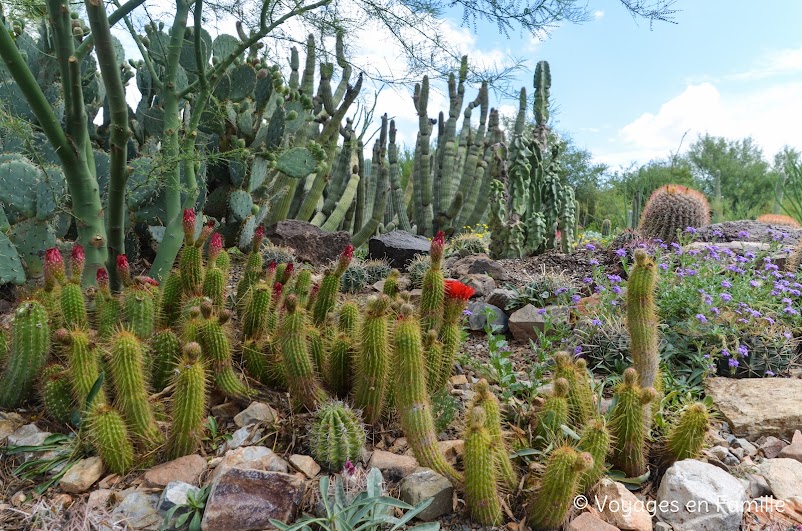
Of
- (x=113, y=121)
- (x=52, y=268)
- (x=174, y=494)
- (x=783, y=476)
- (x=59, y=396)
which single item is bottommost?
(x=783, y=476)

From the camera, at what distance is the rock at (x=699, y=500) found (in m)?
2.08

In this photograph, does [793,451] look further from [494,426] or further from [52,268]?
[52,268]

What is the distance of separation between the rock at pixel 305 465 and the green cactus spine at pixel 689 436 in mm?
1353

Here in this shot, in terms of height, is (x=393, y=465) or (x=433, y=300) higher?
(x=433, y=300)

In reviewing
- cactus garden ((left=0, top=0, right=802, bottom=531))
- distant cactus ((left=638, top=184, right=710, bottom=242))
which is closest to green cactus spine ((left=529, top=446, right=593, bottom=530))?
cactus garden ((left=0, top=0, right=802, bottom=531))

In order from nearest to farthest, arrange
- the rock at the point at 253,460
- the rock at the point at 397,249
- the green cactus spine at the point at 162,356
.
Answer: the rock at the point at 253,460 < the green cactus spine at the point at 162,356 < the rock at the point at 397,249

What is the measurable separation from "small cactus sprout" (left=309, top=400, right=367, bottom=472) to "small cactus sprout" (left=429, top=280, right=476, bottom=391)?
1.53 feet

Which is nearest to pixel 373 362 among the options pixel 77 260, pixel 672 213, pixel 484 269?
pixel 77 260

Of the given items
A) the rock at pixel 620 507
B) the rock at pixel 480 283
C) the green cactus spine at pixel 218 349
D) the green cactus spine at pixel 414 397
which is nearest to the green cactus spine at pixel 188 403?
the green cactus spine at pixel 218 349

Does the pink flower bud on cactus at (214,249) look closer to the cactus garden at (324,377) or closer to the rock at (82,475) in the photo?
the cactus garden at (324,377)

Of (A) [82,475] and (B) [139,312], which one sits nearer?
(A) [82,475]

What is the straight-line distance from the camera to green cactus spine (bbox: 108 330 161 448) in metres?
2.11

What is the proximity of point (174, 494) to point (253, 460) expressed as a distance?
269mm

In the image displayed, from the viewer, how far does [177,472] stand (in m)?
2.08
